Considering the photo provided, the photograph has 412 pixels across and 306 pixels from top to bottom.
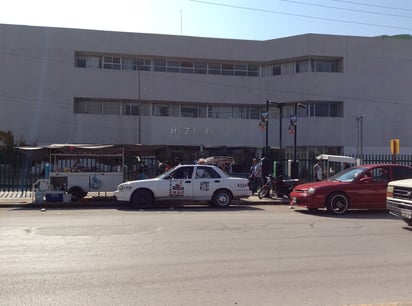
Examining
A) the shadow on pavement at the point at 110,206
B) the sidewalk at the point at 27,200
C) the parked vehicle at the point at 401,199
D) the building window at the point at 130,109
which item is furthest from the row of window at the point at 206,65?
the parked vehicle at the point at 401,199

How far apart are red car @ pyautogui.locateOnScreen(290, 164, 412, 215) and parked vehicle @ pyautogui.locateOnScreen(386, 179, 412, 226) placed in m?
2.57

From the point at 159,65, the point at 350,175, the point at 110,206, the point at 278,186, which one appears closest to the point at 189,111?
the point at 159,65

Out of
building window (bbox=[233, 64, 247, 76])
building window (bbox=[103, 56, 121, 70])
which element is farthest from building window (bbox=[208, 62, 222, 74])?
building window (bbox=[103, 56, 121, 70])

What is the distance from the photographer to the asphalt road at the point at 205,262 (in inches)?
219

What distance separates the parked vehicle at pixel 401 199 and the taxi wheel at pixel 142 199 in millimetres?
7868

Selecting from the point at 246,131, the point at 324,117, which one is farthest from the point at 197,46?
the point at 324,117

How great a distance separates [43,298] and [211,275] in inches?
86.6

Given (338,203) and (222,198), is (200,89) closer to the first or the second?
(222,198)

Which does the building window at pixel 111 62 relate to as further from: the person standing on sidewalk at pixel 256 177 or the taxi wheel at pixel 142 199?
the taxi wheel at pixel 142 199

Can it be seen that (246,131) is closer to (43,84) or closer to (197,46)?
(197,46)

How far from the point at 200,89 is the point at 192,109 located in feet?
7.08

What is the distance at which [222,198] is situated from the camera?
16703 millimetres

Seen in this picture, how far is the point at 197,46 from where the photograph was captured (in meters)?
43.7

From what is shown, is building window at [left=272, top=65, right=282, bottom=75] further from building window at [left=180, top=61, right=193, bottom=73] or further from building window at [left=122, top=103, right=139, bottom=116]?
building window at [left=122, top=103, right=139, bottom=116]
